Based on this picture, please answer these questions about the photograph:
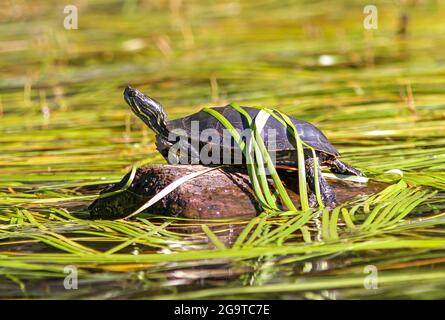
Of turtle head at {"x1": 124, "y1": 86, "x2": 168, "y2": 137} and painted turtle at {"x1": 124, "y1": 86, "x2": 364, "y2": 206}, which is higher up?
turtle head at {"x1": 124, "y1": 86, "x2": 168, "y2": 137}

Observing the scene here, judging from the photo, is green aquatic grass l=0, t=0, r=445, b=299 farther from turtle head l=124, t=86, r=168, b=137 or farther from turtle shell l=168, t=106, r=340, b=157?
turtle head l=124, t=86, r=168, b=137

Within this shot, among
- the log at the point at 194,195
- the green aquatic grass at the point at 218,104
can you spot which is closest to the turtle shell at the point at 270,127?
the log at the point at 194,195

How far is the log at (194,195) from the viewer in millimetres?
3674

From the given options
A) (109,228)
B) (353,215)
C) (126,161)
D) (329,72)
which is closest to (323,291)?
(353,215)

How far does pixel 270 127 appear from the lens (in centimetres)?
387

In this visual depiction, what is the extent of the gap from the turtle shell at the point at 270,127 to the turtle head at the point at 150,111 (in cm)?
9

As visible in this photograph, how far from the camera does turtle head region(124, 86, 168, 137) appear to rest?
410cm

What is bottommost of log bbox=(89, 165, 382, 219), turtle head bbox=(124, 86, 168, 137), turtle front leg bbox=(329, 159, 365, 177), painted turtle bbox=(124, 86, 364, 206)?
log bbox=(89, 165, 382, 219)

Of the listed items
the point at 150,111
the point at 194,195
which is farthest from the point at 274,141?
the point at 150,111

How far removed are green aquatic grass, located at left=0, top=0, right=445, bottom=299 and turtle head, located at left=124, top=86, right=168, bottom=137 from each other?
1.38 ft

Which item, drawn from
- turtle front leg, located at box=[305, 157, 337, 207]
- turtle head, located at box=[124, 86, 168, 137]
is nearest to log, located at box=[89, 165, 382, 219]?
turtle front leg, located at box=[305, 157, 337, 207]

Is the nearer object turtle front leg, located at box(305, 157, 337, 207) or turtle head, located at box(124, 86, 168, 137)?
turtle front leg, located at box(305, 157, 337, 207)

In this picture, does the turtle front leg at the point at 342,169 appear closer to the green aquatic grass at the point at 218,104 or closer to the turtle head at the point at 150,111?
the green aquatic grass at the point at 218,104

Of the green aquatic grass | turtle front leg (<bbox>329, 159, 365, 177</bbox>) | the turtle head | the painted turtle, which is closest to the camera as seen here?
the green aquatic grass
